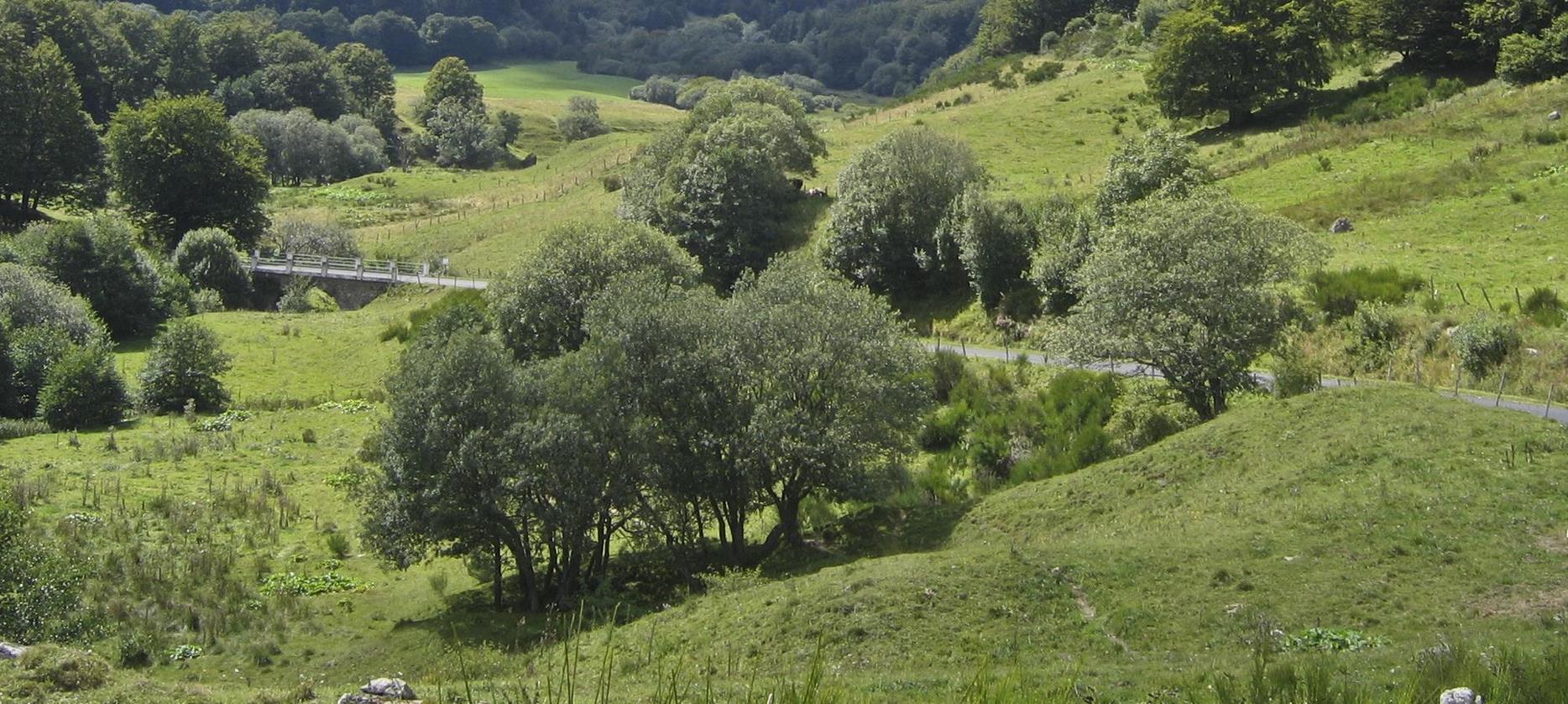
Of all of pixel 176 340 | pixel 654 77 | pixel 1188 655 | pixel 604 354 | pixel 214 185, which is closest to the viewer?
pixel 1188 655

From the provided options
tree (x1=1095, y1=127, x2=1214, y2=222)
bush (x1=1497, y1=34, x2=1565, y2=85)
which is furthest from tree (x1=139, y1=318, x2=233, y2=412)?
bush (x1=1497, y1=34, x2=1565, y2=85)

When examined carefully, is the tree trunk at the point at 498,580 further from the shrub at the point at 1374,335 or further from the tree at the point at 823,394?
the shrub at the point at 1374,335

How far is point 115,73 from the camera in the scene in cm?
10781

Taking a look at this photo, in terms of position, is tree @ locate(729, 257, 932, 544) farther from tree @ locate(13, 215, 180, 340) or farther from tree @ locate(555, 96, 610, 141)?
tree @ locate(555, 96, 610, 141)

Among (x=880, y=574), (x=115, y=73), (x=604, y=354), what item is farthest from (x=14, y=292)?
(x=115, y=73)

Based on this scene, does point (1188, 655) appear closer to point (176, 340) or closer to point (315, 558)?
point (315, 558)

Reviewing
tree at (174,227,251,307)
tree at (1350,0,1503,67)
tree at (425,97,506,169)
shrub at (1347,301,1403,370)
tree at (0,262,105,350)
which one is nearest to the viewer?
shrub at (1347,301,1403,370)

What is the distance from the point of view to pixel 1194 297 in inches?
1291

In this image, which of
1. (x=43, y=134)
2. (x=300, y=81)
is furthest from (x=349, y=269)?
(x=300, y=81)

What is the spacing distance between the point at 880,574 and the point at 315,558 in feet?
51.8

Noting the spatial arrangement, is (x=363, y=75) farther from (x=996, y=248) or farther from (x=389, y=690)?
(x=389, y=690)

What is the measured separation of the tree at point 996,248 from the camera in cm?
4675

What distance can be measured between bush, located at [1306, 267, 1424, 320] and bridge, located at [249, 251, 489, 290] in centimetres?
4157

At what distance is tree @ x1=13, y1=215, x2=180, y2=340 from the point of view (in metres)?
58.7
